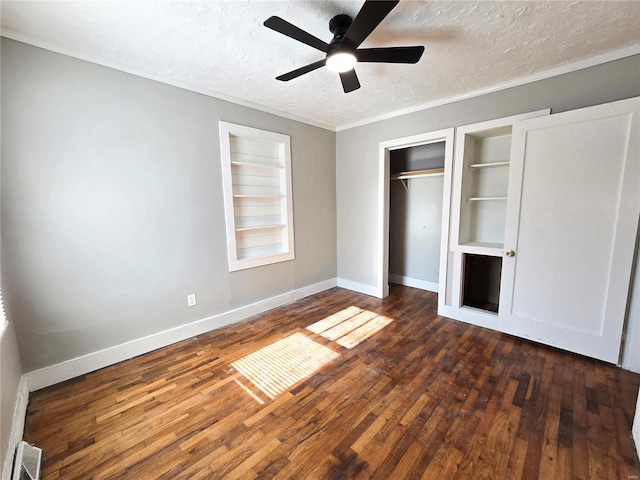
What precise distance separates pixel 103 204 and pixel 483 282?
14.1ft

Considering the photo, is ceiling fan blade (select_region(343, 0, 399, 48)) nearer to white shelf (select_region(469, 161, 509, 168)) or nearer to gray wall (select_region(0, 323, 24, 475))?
white shelf (select_region(469, 161, 509, 168))

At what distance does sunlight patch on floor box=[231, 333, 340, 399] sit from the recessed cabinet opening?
2.08m

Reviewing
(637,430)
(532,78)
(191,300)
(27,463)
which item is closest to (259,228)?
(191,300)

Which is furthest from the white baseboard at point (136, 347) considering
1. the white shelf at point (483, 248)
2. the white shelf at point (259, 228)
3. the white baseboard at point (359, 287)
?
the white shelf at point (483, 248)

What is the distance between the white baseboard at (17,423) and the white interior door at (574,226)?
3692 millimetres

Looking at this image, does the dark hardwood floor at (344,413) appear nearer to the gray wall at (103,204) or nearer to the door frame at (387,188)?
the gray wall at (103,204)

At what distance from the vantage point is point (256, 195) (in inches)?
126

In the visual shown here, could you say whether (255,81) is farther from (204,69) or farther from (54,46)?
(54,46)

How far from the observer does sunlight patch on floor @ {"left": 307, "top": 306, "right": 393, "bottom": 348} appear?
2709 mm

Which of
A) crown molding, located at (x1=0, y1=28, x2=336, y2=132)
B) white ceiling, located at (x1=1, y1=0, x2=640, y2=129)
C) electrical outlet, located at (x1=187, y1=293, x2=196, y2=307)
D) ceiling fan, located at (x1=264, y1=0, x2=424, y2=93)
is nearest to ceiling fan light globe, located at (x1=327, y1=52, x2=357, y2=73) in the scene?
ceiling fan, located at (x1=264, y1=0, x2=424, y2=93)

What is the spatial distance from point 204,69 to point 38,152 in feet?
4.57

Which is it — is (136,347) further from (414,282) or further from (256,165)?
(414,282)

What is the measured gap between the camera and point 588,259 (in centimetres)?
220

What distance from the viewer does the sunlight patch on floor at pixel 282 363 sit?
2.06 meters
